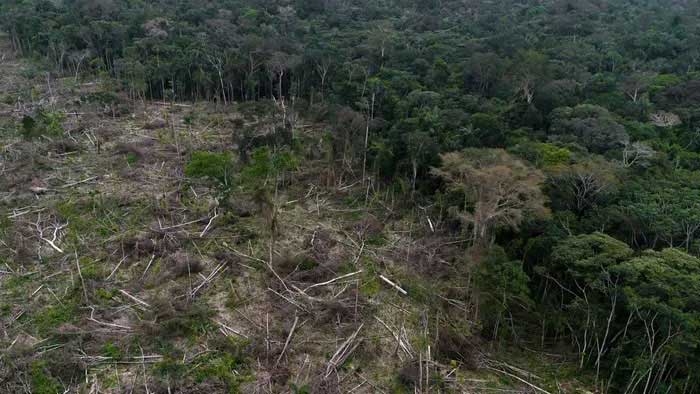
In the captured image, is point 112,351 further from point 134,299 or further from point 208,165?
point 208,165

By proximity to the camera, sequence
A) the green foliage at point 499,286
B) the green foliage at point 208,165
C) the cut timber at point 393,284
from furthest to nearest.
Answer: the green foliage at point 208,165 < the cut timber at point 393,284 < the green foliage at point 499,286

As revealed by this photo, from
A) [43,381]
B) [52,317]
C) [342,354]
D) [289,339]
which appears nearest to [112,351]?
[43,381]

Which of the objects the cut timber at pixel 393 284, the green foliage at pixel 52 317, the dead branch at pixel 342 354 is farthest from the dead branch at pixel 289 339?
the green foliage at pixel 52 317

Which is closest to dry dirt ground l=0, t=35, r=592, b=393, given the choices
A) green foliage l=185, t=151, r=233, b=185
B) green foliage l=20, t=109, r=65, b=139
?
green foliage l=20, t=109, r=65, b=139

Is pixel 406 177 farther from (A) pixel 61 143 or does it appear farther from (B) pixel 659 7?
(B) pixel 659 7

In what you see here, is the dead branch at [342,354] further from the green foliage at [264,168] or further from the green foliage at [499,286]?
the green foliage at [264,168]
